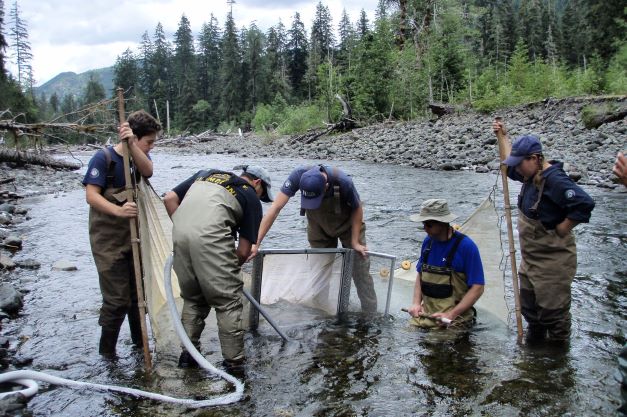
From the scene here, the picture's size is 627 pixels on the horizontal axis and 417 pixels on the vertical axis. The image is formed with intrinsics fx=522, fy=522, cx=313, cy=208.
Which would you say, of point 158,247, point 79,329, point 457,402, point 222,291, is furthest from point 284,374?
point 79,329

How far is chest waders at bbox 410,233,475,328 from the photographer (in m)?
4.84

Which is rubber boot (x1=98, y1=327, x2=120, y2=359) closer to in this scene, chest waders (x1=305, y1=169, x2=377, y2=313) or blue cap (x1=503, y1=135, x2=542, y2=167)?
chest waders (x1=305, y1=169, x2=377, y2=313)

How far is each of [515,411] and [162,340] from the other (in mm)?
2983

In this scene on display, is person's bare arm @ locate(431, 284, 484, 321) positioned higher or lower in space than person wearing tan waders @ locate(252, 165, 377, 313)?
lower

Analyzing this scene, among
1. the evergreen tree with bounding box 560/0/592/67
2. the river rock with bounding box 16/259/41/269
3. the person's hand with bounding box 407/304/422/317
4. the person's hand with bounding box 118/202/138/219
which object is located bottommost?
the river rock with bounding box 16/259/41/269

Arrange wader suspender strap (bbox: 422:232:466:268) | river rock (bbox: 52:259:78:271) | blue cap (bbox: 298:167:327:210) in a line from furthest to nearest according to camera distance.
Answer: river rock (bbox: 52:259:78:271) → blue cap (bbox: 298:167:327:210) → wader suspender strap (bbox: 422:232:466:268)

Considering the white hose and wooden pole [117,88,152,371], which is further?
wooden pole [117,88,152,371]

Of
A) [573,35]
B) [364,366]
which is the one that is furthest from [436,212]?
[573,35]

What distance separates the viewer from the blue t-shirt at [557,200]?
4164 mm

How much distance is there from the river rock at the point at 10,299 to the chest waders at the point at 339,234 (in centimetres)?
355

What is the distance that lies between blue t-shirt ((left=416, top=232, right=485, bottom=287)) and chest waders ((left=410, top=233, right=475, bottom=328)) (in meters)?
0.03

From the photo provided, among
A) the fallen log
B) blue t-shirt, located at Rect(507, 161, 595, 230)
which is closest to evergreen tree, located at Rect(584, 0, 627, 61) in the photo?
the fallen log

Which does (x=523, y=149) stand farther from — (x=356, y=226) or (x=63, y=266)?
(x=63, y=266)

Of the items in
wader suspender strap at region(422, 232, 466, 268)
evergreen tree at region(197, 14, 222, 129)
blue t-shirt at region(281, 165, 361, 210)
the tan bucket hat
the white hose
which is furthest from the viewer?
evergreen tree at region(197, 14, 222, 129)
